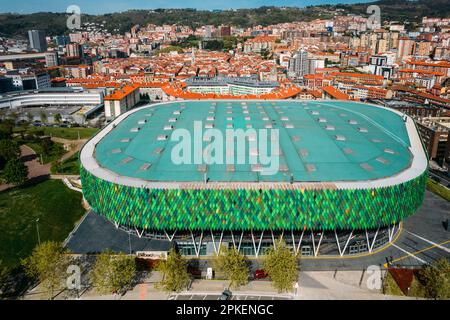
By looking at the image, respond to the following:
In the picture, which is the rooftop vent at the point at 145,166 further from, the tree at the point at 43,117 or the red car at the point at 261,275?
the tree at the point at 43,117

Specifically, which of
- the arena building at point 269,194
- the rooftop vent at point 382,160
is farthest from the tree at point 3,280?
the rooftop vent at point 382,160

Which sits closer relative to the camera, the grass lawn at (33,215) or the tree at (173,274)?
the tree at (173,274)

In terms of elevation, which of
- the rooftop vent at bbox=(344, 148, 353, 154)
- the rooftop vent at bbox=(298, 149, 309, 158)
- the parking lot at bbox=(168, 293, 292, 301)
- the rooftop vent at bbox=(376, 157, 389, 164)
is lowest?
the parking lot at bbox=(168, 293, 292, 301)

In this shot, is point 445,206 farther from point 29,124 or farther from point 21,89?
point 21,89

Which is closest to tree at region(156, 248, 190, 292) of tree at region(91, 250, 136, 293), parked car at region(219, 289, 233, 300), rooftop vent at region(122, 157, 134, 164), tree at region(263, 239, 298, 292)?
tree at region(91, 250, 136, 293)

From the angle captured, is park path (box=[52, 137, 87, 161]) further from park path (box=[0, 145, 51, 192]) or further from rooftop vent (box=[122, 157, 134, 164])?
rooftop vent (box=[122, 157, 134, 164])

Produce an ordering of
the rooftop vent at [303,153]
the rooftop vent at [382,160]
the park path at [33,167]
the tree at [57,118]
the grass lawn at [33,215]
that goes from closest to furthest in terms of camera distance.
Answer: the rooftop vent at [382,160], the grass lawn at [33,215], the rooftop vent at [303,153], the park path at [33,167], the tree at [57,118]
